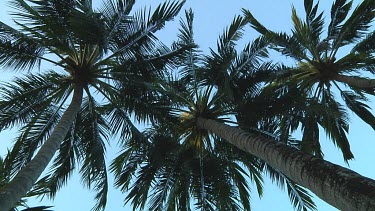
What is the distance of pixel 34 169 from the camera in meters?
8.24

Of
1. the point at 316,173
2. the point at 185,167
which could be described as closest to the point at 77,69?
the point at 185,167

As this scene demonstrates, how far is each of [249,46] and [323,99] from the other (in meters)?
3.41

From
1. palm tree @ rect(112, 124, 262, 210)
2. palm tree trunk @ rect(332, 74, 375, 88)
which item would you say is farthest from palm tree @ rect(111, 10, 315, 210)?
palm tree trunk @ rect(332, 74, 375, 88)

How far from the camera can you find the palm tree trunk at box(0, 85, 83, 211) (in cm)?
690

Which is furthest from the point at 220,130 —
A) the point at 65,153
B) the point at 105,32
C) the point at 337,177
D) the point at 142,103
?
the point at 337,177

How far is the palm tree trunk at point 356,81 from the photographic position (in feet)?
40.4

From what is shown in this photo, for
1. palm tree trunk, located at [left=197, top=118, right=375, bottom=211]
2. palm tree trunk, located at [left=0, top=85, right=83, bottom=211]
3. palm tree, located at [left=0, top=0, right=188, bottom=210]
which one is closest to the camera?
palm tree trunk, located at [left=197, top=118, right=375, bottom=211]

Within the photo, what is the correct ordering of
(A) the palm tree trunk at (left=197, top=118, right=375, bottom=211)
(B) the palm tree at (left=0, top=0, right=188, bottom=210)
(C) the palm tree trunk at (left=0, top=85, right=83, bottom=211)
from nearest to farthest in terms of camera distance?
(A) the palm tree trunk at (left=197, top=118, right=375, bottom=211) < (C) the palm tree trunk at (left=0, top=85, right=83, bottom=211) < (B) the palm tree at (left=0, top=0, right=188, bottom=210)

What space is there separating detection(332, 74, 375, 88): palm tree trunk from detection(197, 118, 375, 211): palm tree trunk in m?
4.87

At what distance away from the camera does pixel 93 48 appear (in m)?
12.1

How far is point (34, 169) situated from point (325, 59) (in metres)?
9.62

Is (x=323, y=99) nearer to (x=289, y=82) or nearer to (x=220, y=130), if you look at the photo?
(x=289, y=82)

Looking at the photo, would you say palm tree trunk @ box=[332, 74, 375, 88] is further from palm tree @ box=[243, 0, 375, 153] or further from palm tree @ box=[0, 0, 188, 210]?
palm tree @ box=[0, 0, 188, 210]

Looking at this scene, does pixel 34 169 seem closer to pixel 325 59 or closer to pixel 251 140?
pixel 251 140
